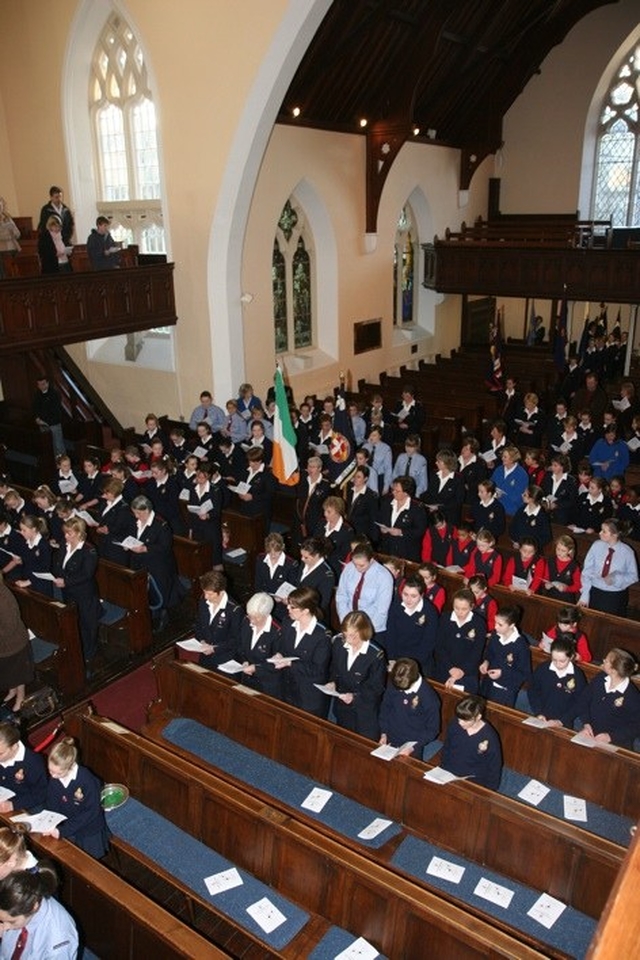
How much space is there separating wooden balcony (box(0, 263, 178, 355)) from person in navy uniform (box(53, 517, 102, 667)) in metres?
4.61

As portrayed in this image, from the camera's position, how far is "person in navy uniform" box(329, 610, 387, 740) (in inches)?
211

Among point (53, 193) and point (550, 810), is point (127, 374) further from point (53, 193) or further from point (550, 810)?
point (550, 810)

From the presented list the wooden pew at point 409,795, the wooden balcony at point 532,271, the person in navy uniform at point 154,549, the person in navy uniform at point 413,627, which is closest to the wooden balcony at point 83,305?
the person in navy uniform at point 154,549

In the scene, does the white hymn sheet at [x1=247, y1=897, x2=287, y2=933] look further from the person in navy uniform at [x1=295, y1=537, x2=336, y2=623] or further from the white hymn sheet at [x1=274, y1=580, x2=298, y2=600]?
the white hymn sheet at [x1=274, y1=580, x2=298, y2=600]

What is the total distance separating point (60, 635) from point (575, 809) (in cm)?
471

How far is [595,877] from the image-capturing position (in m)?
4.12

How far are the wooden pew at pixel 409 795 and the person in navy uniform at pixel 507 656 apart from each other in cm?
118

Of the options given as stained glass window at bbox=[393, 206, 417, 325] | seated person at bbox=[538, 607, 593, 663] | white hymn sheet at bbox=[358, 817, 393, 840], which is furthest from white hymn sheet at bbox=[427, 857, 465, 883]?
stained glass window at bbox=[393, 206, 417, 325]

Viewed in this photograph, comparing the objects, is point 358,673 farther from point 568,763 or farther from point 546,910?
point 546,910

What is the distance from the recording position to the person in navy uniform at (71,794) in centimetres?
436

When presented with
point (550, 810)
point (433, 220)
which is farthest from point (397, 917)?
point (433, 220)

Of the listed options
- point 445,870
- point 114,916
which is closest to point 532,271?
point 445,870

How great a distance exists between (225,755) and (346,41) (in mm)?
12267

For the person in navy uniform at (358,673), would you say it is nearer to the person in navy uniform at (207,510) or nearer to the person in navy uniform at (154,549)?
the person in navy uniform at (154,549)
